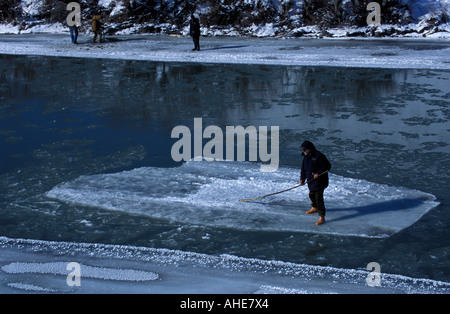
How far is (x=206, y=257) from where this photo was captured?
7.04 metres

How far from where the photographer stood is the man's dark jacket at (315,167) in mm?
7578

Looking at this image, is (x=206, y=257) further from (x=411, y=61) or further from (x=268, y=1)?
(x=268, y=1)

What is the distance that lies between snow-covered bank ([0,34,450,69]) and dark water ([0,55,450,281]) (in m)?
1.26

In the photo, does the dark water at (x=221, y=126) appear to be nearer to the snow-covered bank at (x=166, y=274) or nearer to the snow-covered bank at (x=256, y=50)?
the snow-covered bank at (x=166, y=274)

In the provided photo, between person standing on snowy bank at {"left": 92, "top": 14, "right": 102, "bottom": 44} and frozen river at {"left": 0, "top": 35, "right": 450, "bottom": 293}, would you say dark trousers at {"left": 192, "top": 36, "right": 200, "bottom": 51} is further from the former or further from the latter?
frozen river at {"left": 0, "top": 35, "right": 450, "bottom": 293}

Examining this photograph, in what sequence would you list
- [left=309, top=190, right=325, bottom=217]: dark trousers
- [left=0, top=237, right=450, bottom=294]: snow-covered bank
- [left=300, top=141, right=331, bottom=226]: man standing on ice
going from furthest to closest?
1. [left=309, top=190, right=325, bottom=217]: dark trousers
2. [left=300, top=141, right=331, bottom=226]: man standing on ice
3. [left=0, top=237, right=450, bottom=294]: snow-covered bank

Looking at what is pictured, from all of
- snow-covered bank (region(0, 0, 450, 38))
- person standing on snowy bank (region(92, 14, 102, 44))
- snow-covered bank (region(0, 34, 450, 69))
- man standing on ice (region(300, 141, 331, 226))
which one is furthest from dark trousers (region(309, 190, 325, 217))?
snow-covered bank (region(0, 0, 450, 38))

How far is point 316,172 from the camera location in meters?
7.62

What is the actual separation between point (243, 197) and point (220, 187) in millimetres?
600

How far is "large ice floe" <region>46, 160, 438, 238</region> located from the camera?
8.04m

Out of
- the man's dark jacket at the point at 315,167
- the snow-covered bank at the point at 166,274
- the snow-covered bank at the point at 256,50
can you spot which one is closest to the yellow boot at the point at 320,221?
the man's dark jacket at the point at 315,167
